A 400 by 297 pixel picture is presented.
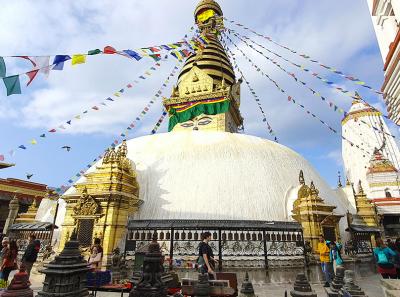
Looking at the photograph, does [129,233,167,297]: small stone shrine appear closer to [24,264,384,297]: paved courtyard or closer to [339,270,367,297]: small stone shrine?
[339,270,367,297]: small stone shrine

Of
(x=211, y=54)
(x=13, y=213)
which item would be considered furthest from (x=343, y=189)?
(x=13, y=213)

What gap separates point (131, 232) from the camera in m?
8.52

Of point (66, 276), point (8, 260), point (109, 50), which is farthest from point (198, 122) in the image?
point (66, 276)

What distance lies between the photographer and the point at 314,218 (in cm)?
924

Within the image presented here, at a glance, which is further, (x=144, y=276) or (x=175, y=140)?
(x=175, y=140)

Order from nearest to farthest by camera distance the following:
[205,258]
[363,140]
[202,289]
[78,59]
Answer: [202,289] < [205,258] < [78,59] < [363,140]

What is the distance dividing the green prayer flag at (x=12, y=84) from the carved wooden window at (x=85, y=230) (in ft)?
16.1

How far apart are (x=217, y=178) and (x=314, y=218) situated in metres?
3.93

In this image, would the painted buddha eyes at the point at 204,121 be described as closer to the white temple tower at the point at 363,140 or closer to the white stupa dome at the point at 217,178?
the white stupa dome at the point at 217,178

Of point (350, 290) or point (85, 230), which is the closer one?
point (350, 290)

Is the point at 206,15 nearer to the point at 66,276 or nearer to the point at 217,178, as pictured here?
the point at 217,178

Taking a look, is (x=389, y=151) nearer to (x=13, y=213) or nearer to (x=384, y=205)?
(x=384, y=205)

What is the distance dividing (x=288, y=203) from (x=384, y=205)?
19.7 metres

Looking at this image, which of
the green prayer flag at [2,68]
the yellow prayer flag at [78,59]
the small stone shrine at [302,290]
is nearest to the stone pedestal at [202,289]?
the small stone shrine at [302,290]
